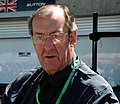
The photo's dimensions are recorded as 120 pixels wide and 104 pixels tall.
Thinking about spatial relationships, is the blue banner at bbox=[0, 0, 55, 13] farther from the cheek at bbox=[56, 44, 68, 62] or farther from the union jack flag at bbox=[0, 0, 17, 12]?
the cheek at bbox=[56, 44, 68, 62]

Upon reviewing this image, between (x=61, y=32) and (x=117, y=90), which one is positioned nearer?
(x=61, y=32)

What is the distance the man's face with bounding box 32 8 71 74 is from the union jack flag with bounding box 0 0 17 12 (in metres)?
5.75

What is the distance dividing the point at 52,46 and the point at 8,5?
590 centimetres

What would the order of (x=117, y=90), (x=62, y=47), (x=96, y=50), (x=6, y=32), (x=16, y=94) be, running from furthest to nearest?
(x=6, y=32) → (x=96, y=50) → (x=117, y=90) → (x=16, y=94) → (x=62, y=47)

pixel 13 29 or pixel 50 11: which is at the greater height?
pixel 50 11

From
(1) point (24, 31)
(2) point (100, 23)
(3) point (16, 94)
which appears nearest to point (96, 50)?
(2) point (100, 23)

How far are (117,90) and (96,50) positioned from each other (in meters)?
0.84

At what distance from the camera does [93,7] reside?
738cm

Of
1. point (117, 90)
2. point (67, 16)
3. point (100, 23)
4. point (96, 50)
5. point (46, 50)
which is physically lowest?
point (117, 90)

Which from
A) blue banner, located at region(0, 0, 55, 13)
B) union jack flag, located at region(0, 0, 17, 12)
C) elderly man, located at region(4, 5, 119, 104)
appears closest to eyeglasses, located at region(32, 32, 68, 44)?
elderly man, located at region(4, 5, 119, 104)

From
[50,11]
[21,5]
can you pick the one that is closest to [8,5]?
[21,5]

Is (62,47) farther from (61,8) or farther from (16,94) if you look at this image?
(16,94)

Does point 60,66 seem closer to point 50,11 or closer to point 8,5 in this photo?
point 50,11

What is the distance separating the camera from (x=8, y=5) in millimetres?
7617
